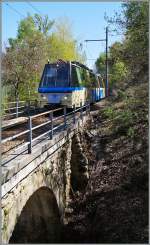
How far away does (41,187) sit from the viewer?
10.9m

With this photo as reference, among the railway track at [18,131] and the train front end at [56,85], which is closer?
the railway track at [18,131]

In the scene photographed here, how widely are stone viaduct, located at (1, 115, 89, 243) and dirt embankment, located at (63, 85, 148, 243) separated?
2.40 ft

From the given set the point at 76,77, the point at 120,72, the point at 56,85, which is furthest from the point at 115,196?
the point at 120,72

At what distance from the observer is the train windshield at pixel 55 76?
2145 centimetres

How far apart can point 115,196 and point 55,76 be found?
8270 mm

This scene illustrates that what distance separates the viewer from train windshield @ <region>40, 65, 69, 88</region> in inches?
845

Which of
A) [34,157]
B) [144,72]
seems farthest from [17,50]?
[34,157]

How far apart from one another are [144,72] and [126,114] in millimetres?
6277

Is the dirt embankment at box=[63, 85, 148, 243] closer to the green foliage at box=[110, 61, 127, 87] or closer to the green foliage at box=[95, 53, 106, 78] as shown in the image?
the green foliage at box=[110, 61, 127, 87]

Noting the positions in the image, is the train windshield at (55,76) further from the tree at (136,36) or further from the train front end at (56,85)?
the tree at (136,36)

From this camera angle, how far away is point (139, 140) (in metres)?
19.9

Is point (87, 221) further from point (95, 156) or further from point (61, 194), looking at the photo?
point (95, 156)

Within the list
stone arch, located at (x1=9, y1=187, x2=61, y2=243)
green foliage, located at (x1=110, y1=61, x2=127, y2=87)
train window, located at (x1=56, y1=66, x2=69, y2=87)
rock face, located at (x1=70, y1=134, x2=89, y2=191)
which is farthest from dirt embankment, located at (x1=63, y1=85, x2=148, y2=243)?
train window, located at (x1=56, y1=66, x2=69, y2=87)

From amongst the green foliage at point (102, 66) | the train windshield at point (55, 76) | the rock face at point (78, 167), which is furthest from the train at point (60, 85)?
the green foliage at point (102, 66)
